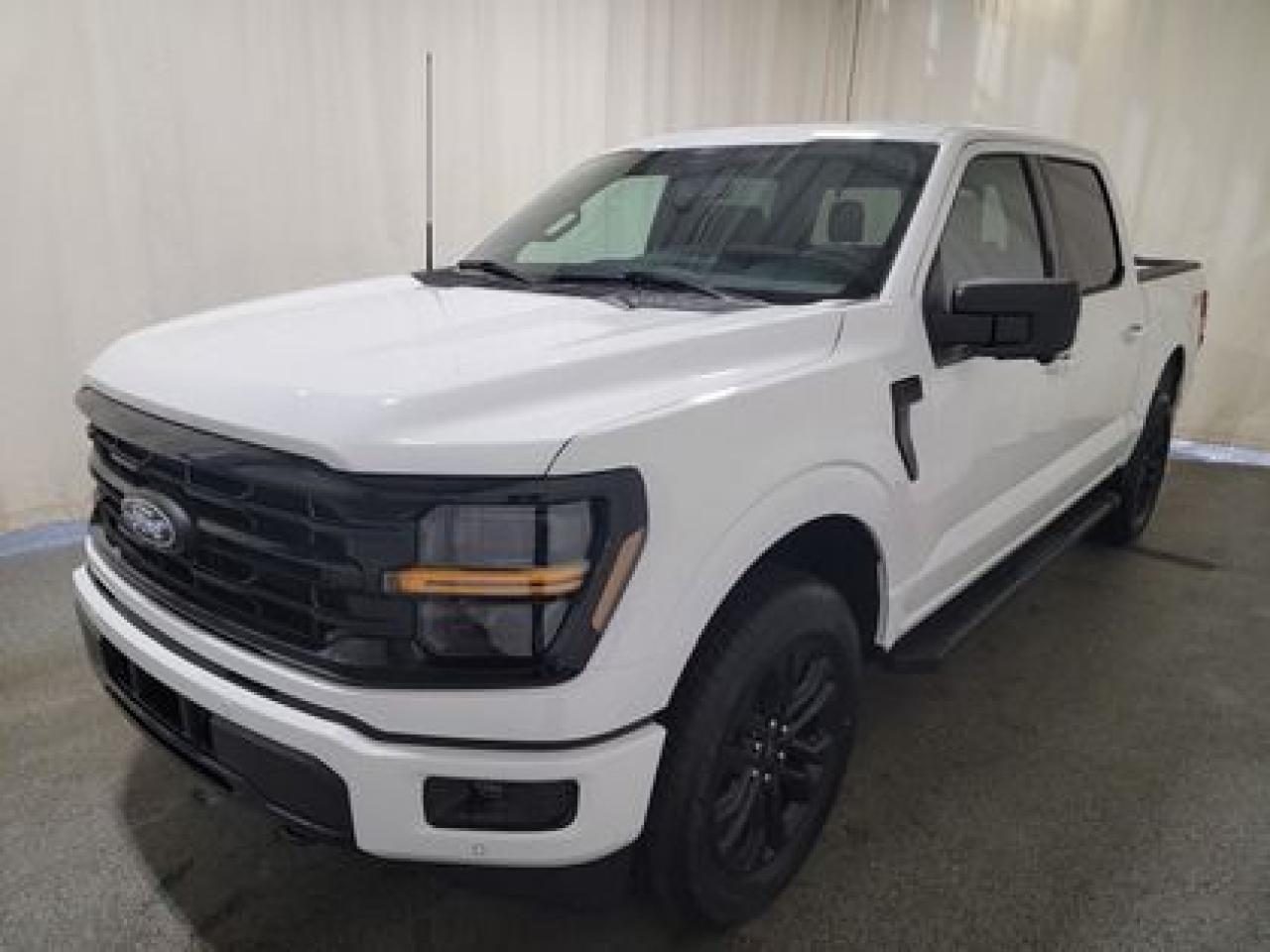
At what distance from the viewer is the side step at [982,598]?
2.13 meters

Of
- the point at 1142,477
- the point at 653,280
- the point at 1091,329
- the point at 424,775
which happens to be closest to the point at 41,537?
the point at 653,280

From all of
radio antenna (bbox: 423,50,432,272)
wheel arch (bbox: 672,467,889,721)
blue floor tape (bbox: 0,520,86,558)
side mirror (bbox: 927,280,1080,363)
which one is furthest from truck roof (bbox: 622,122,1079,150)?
blue floor tape (bbox: 0,520,86,558)

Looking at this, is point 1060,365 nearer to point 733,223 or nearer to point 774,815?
point 733,223

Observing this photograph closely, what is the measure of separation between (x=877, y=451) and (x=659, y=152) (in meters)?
1.29

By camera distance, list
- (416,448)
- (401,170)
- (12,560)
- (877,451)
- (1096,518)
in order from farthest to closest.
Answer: (401,170) → (12,560) → (1096,518) → (877,451) → (416,448)

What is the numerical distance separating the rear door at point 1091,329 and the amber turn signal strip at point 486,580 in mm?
1813

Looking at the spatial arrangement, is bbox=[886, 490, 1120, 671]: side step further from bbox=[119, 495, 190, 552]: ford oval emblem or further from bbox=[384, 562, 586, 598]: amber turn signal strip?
bbox=[119, 495, 190, 552]: ford oval emblem

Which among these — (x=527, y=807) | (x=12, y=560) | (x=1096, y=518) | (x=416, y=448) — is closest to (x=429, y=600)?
(x=416, y=448)

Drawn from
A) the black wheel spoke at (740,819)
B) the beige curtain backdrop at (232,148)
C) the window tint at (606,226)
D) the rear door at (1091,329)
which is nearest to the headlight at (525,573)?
the black wheel spoke at (740,819)

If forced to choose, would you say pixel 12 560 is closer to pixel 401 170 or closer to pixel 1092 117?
pixel 401 170

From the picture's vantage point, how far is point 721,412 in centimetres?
146

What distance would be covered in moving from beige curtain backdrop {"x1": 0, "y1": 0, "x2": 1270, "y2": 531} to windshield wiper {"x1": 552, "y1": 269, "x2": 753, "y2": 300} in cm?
226

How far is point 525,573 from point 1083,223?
2.47 meters

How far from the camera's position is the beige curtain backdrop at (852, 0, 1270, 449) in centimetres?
505
